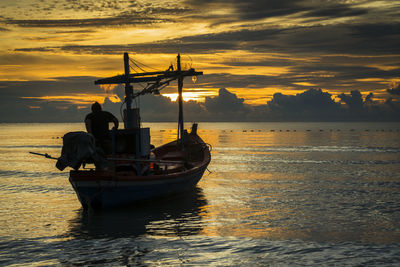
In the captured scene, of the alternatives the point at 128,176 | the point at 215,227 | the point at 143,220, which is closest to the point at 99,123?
the point at 128,176

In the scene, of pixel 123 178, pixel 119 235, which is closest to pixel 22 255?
pixel 119 235

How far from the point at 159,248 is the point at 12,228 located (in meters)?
6.51

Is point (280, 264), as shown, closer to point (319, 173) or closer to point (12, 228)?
point (12, 228)

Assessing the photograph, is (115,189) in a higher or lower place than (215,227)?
higher

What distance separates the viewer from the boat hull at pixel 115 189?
670 inches

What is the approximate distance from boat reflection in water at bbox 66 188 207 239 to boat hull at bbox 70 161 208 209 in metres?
0.42

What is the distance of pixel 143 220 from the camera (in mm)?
17188

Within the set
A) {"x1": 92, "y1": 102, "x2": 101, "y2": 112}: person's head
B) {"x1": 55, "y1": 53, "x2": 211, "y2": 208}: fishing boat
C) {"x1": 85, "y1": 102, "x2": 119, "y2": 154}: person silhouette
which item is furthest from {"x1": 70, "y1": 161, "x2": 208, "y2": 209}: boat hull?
{"x1": 92, "y1": 102, "x2": 101, "y2": 112}: person's head

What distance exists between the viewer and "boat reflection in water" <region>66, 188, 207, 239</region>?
50.1 ft

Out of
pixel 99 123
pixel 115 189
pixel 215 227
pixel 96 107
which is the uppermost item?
pixel 96 107

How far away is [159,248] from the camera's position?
1311cm

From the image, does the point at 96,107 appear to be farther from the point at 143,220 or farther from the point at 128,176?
the point at 143,220

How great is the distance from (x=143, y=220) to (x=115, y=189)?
1.80m

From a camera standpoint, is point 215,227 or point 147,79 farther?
point 147,79
